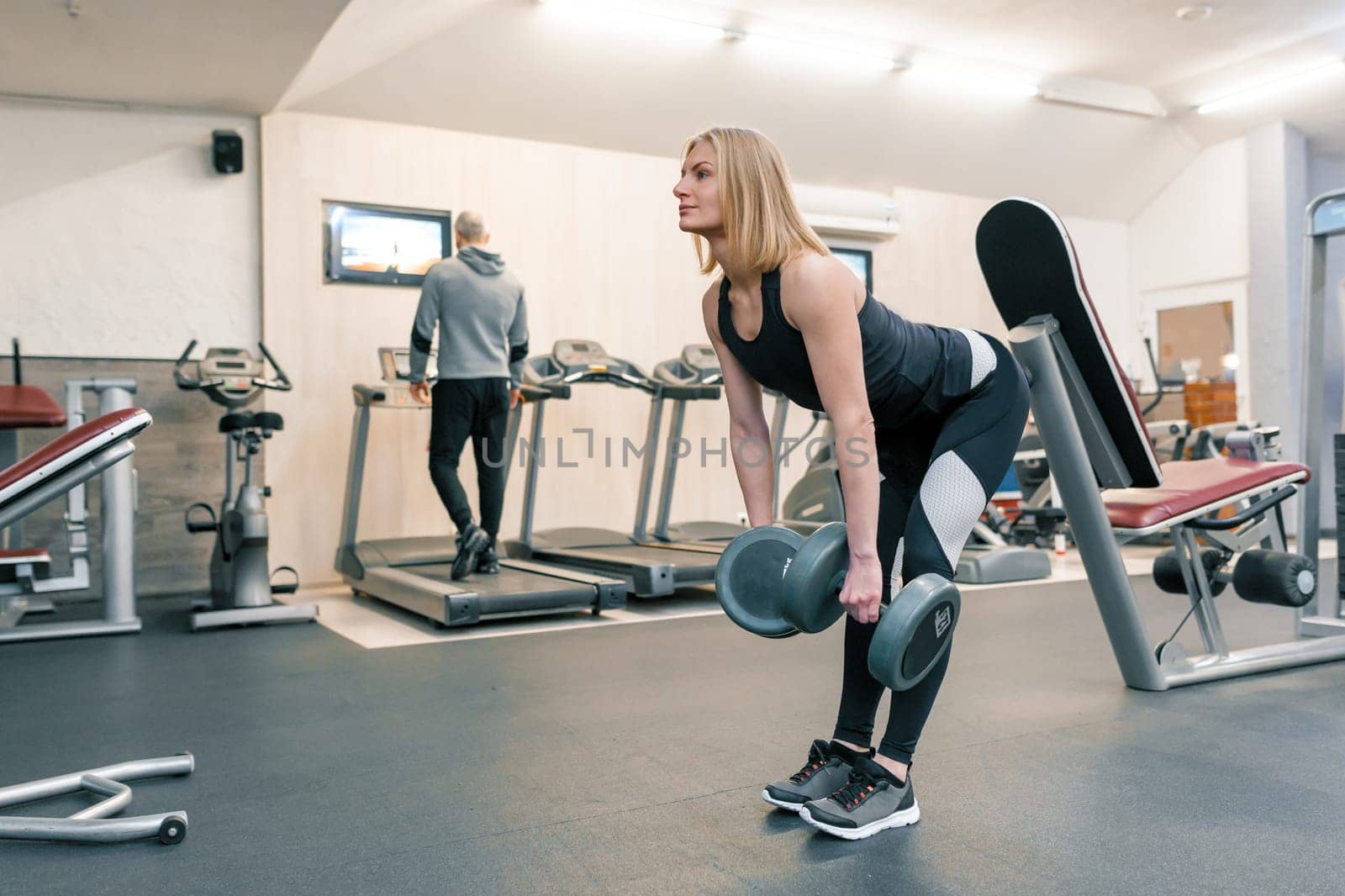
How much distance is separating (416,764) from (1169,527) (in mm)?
2033

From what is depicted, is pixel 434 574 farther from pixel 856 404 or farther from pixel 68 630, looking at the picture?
pixel 856 404

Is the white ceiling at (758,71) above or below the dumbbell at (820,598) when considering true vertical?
above

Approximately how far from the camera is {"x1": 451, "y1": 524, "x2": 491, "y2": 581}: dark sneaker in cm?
454

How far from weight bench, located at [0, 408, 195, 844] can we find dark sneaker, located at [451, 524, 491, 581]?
7.52 ft

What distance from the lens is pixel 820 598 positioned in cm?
172

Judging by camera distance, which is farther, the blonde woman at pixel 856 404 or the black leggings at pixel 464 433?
the black leggings at pixel 464 433

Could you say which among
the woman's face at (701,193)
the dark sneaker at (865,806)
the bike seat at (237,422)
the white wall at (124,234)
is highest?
the white wall at (124,234)

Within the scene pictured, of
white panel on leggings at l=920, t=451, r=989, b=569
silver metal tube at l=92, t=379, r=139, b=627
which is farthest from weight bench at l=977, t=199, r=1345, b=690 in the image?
silver metal tube at l=92, t=379, r=139, b=627

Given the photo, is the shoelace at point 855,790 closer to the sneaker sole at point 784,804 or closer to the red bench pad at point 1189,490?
the sneaker sole at point 784,804

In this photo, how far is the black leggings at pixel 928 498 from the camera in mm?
1847

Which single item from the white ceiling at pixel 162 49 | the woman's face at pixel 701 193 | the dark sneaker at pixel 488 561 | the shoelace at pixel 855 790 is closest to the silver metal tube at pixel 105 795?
the shoelace at pixel 855 790

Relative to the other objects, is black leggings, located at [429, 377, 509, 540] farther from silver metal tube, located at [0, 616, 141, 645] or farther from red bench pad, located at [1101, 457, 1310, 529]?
red bench pad, located at [1101, 457, 1310, 529]

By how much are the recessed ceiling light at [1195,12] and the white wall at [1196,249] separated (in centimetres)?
208

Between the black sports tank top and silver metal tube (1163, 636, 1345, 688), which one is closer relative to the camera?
the black sports tank top
